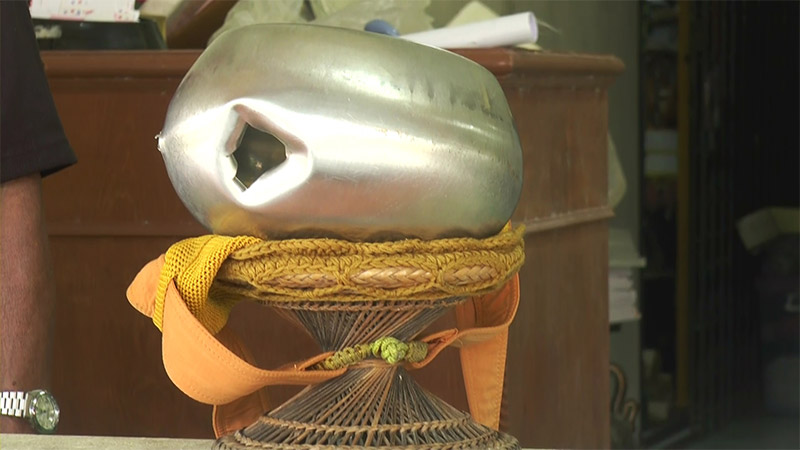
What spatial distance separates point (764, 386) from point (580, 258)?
3068 mm

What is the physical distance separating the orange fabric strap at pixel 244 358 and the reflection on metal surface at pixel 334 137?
0.09 metres

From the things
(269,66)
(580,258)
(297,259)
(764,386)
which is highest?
(269,66)

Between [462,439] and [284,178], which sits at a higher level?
[284,178]

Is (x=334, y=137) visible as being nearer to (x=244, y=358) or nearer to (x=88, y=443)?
(x=244, y=358)

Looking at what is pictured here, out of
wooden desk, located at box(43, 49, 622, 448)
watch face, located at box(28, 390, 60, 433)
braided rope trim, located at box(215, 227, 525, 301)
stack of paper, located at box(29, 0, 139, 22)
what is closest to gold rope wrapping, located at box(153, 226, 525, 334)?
braided rope trim, located at box(215, 227, 525, 301)

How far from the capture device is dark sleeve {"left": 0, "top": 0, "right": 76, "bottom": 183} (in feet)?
4.22

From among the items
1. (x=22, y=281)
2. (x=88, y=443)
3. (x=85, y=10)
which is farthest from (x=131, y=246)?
(x=88, y=443)

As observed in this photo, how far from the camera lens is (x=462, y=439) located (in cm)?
91

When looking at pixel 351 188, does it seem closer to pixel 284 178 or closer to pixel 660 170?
pixel 284 178

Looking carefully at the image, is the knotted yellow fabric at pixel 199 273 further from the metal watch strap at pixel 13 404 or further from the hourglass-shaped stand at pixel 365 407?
the metal watch strap at pixel 13 404

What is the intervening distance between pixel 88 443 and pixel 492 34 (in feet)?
3.44

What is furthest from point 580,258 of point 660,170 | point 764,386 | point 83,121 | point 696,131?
point 764,386

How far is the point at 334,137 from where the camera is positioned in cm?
82

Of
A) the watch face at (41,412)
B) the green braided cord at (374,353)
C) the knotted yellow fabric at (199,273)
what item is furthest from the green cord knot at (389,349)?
the watch face at (41,412)
